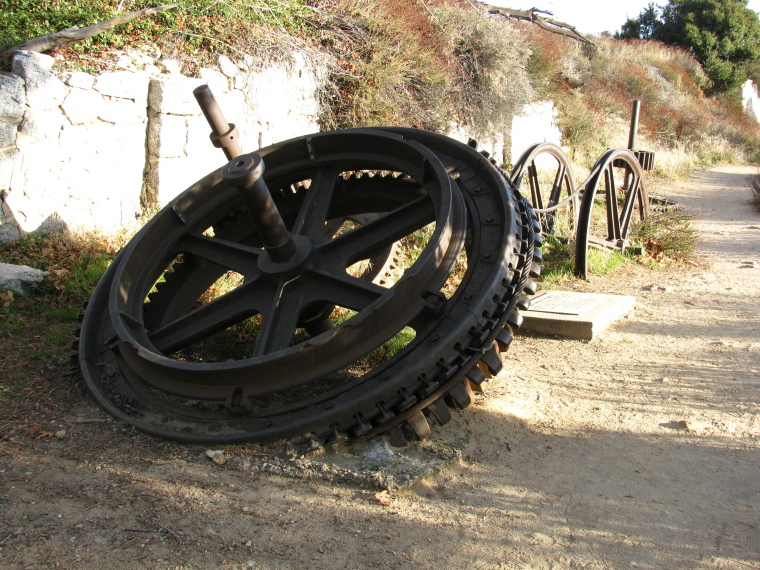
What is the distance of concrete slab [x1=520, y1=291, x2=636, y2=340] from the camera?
4.90 meters

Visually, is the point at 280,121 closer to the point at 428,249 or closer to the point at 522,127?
the point at 428,249

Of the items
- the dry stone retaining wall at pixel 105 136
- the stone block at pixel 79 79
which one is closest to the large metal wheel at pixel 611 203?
the dry stone retaining wall at pixel 105 136

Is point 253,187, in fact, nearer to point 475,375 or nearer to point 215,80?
point 475,375

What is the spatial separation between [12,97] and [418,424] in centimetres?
467

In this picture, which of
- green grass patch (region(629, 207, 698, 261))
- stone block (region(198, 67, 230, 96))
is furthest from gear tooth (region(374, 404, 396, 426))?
green grass patch (region(629, 207, 698, 261))

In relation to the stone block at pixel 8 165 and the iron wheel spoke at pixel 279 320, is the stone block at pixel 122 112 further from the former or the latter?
the iron wheel spoke at pixel 279 320

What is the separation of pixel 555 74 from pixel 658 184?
417 cm

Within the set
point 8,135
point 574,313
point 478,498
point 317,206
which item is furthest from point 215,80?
point 478,498

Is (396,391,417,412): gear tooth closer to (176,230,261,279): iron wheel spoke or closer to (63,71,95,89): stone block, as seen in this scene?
(176,230,261,279): iron wheel spoke

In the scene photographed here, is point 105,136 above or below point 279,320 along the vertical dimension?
above

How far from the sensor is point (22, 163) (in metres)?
5.34

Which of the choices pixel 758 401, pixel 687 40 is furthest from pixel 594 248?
pixel 687 40

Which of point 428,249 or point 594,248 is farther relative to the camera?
point 594,248

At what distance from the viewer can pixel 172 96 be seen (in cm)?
629
